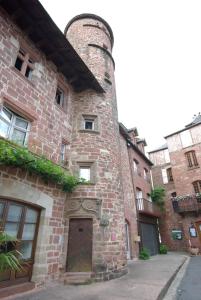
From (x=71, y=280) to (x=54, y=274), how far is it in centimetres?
56

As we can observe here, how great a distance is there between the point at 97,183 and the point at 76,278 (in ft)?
10.6

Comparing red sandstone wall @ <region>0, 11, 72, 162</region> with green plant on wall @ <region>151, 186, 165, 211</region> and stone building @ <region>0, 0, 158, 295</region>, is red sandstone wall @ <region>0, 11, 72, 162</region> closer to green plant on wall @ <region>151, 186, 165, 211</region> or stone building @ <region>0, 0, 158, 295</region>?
stone building @ <region>0, 0, 158, 295</region>

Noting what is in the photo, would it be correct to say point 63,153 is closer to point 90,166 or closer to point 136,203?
point 90,166

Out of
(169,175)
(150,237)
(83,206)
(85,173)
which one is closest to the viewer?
(83,206)

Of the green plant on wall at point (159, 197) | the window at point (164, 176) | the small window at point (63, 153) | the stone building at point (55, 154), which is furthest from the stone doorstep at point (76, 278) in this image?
the window at point (164, 176)

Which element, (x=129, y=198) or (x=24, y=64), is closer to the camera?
(x=24, y=64)

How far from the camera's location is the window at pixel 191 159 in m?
18.0

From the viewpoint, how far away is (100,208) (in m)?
7.30

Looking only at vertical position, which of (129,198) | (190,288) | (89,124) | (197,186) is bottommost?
(190,288)

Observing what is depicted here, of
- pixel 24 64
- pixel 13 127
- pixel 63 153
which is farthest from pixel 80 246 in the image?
pixel 24 64

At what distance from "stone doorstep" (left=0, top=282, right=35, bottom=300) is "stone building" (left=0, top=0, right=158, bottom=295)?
0.23 feet

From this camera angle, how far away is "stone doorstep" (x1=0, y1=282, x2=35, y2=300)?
453cm

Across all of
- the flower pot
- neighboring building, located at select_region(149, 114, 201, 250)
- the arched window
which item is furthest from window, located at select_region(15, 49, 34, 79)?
the arched window

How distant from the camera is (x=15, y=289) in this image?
15.7 ft
